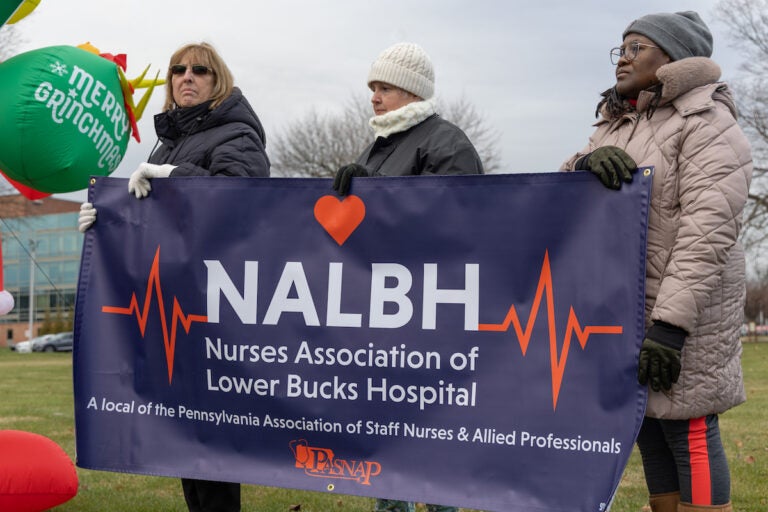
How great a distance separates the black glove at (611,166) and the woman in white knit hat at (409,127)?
2.38 feet

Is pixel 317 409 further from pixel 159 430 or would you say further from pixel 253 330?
pixel 159 430

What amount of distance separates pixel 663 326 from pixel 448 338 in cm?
79

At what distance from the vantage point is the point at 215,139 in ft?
12.7

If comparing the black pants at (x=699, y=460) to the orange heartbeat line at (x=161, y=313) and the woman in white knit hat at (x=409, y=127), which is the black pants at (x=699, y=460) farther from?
the orange heartbeat line at (x=161, y=313)

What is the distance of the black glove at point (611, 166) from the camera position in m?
2.96

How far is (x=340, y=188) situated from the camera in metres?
3.40

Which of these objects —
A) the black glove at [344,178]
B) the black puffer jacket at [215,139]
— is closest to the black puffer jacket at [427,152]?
the black glove at [344,178]

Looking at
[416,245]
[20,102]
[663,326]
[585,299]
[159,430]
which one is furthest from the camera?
[20,102]

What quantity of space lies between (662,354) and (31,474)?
286 centimetres

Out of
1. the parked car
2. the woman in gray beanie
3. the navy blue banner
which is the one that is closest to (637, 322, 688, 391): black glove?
the woman in gray beanie

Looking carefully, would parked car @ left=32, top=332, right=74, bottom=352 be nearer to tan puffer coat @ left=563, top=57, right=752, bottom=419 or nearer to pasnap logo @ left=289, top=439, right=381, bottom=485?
pasnap logo @ left=289, top=439, right=381, bottom=485

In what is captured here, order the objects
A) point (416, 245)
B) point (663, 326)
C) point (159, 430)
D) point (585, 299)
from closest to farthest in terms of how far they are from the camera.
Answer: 1. point (663, 326)
2. point (585, 299)
3. point (416, 245)
4. point (159, 430)

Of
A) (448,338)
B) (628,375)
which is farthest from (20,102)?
(628,375)

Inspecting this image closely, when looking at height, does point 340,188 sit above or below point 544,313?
above
